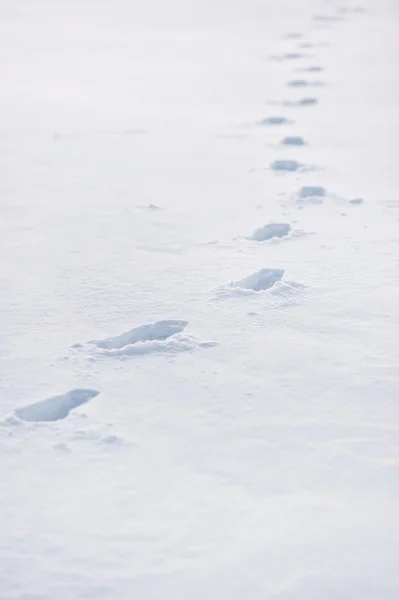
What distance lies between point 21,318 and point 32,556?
4.25ft

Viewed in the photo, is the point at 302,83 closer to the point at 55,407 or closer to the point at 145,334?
the point at 145,334

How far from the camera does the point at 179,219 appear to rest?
426 centimetres

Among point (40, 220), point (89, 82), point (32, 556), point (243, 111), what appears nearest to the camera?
point (32, 556)

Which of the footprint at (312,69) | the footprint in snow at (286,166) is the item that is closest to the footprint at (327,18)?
A: the footprint at (312,69)

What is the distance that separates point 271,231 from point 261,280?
1.82ft

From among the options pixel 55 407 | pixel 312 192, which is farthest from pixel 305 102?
pixel 55 407

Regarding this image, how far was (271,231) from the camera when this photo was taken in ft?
13.4

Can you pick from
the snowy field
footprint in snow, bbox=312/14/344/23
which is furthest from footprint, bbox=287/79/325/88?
footprint in snow, bbox=312/14/344/23

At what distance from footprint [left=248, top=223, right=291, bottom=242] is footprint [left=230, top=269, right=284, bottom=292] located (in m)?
0.45

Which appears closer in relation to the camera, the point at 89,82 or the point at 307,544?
the point at 307,544

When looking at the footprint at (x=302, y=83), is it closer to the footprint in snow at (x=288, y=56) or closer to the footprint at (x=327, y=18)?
the footprint in snow at (x=288, y=56)

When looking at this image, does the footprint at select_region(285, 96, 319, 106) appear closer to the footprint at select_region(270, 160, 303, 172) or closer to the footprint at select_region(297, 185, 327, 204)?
the footprint at select_region(270, 160, 303, 172)

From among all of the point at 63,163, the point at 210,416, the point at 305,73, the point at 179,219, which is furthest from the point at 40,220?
the point at 305,73

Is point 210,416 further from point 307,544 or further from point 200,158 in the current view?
point 200,158
